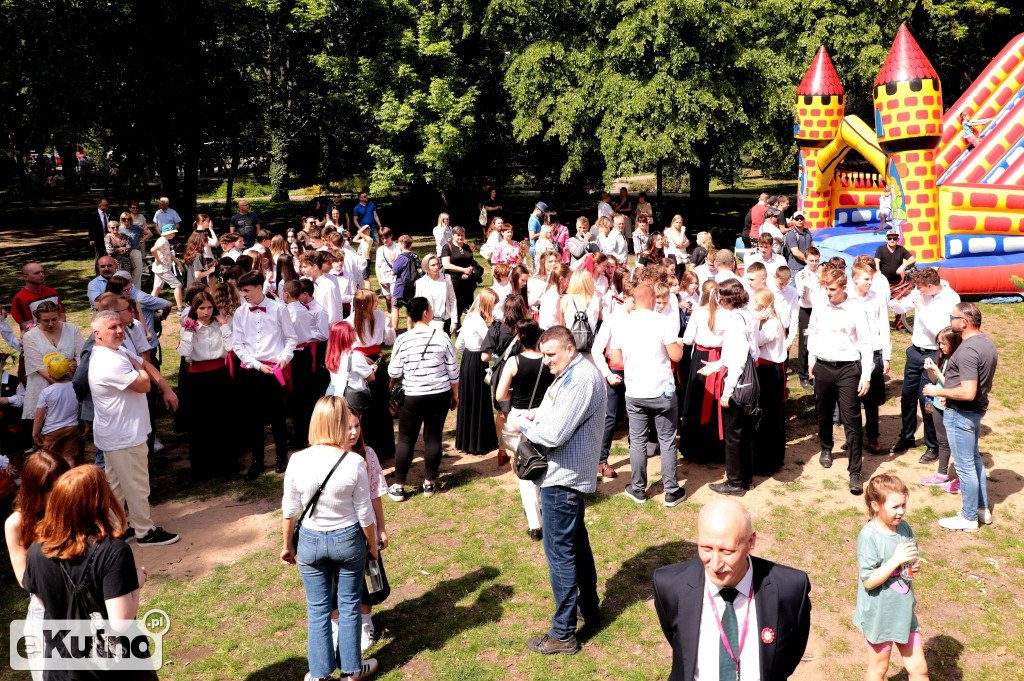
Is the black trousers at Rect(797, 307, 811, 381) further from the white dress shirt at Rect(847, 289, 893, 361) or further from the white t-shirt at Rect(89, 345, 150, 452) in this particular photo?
the white t-shirt at Rect(89, 345, 150, 452)

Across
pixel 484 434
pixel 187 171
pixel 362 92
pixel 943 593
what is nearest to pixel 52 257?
pixel 187 171

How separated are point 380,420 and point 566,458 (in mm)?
3733

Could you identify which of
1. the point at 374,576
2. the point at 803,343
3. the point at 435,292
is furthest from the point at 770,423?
the point at 374,576

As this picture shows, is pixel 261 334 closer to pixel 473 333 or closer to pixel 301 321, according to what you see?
pixel 301 321

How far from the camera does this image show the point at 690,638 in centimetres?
319

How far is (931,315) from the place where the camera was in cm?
783

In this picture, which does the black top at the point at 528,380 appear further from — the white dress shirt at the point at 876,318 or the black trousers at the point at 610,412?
the white dress shirt at the point at 876,318

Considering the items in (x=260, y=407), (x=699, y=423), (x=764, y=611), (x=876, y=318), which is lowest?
(x=699, y=423)

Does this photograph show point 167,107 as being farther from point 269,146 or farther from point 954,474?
point 954,474

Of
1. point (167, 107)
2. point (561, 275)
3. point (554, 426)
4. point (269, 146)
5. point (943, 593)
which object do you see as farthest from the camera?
point (269, 146)

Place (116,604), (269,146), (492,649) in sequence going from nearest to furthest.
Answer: (116,604) < (492,649) < (269,146)

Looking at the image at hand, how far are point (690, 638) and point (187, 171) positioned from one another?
78.7 ft

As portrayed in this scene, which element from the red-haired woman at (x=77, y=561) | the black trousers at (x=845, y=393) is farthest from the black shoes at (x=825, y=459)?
the red-haired woman at (x=77, y=561)

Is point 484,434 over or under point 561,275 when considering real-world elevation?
under
